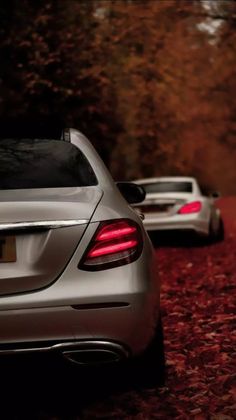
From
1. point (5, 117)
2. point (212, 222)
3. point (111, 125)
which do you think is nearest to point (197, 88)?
point (111, 125)

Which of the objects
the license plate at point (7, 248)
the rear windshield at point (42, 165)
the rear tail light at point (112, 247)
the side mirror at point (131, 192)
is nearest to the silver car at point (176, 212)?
the side mirror at point (131, 192)

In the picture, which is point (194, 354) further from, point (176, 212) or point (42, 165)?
point (176, 212)

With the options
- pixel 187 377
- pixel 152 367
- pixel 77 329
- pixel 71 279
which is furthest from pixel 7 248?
pixel 187 377

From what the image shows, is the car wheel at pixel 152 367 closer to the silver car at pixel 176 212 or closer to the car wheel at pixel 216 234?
the silver car at pixel 176 212

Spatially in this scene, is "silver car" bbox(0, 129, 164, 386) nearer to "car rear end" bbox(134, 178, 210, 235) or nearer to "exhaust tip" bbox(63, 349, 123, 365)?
"exhaust tip" bbox(63, 349, 123, 365)

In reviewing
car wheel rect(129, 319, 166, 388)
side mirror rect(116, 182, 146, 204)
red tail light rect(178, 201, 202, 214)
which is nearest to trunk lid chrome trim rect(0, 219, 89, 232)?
car wheel rect(129, 319, 166, 388)

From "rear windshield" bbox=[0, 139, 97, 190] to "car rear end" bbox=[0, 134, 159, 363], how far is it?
0.68 ft

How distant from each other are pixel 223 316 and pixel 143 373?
2.92m

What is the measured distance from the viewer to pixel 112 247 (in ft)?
13.1

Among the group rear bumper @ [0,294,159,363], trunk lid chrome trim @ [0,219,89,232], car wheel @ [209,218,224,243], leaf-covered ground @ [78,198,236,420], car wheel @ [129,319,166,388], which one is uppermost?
trunk lid chrome trim @ [0,219,89,232]

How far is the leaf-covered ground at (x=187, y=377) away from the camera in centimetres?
445

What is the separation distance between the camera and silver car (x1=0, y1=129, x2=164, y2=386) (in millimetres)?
3828

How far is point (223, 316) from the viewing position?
24.0 ft

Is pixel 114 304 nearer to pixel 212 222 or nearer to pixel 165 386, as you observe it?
pixel 165 386
